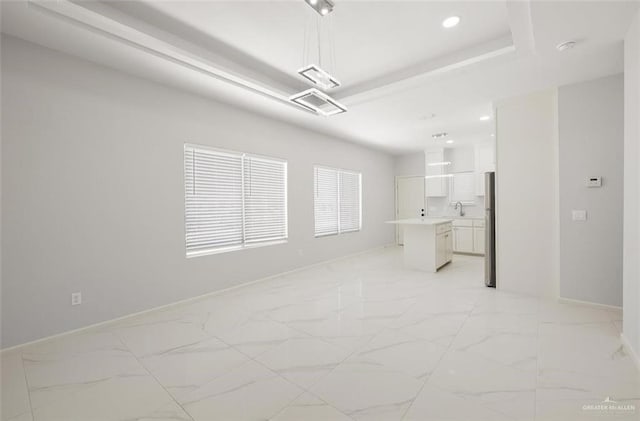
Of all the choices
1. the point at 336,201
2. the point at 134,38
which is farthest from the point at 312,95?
the point at 336,201

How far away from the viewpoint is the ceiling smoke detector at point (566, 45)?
256 cm

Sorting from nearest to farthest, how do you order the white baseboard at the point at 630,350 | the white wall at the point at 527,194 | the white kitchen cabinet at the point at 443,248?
the white baseboard at the point at 630,350 → the white wall at the point at 527,194 → the white kitchen cabinet at the point at 443,248

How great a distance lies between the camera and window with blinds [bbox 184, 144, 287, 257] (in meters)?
3.84

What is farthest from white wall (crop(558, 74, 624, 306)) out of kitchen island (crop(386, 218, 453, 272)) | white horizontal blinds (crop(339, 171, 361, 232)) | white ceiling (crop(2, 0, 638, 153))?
white horizontal blinds (crop(339, 171, 361, 232))

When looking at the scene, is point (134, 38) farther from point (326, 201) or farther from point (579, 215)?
point (579, 215)

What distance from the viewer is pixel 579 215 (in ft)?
11.0

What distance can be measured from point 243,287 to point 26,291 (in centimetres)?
235

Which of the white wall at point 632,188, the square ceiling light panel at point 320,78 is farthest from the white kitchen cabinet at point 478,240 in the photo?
the square ceiling light panel at point 320,78

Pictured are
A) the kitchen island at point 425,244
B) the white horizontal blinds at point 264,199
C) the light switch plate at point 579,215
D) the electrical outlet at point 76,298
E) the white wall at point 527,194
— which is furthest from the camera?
the kitchen island at point 425,244

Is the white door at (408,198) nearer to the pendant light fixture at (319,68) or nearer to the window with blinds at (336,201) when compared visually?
A: the window with blinds at (336,201)

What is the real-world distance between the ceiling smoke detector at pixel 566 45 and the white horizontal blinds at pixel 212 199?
395 centimetres

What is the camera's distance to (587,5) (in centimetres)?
204

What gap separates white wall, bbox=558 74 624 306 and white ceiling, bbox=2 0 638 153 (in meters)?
0.27

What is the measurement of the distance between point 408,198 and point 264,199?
5031mm
